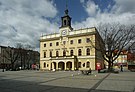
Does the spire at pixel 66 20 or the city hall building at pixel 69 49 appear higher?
the spire at pixel 66 20

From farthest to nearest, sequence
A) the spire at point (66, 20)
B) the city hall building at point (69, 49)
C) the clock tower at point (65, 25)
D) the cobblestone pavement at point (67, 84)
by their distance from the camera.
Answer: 1. the spire at point (66, 20)
2. the clock tower at point (65, 25)
3. the city hall building at point (69, 49)
4. the cobblestone pavement at point (67, 84)

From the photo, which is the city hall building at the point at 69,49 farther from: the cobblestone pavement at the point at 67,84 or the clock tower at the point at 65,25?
the cobblestone pavement at the point at 67,84

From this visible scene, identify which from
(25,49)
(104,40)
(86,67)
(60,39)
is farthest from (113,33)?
(25,49)

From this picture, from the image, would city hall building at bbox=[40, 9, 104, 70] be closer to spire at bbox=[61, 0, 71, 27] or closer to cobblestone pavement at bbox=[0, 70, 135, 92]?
spire at bbox=[61, 0, 71, 27]

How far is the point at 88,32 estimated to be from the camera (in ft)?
191

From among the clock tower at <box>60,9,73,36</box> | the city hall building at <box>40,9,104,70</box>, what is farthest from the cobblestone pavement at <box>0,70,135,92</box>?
the clock tower at <box>60,9,73,36</box>

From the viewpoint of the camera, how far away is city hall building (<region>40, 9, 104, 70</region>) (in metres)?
57.3

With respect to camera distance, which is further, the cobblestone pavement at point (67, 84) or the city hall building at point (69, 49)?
the city hall building at point (69, 49)

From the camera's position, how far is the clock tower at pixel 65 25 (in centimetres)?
6336

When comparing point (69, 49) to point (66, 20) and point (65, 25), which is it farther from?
point (66, 20)

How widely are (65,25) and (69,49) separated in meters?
9.57

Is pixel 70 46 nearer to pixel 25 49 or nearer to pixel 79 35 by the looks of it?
pixel 79 35

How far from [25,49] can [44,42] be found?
1451 centimetres

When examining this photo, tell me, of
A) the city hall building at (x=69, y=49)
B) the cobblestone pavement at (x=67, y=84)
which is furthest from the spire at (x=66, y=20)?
the cobblestone pavement at (x=67, y=84)
